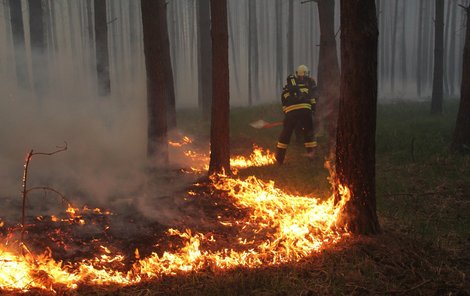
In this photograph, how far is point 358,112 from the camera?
4.47m

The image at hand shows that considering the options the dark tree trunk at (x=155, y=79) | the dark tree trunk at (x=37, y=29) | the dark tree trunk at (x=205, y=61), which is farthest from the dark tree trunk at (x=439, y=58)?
the dark tree trunk at (x=37, y=29)

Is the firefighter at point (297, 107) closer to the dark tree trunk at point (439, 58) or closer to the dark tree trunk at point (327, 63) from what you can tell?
the dark tree trunk at point (327, 63)

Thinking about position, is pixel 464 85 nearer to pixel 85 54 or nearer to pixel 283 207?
pixel 283 207

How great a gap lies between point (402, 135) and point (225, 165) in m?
6.08

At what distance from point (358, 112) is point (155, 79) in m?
5.01

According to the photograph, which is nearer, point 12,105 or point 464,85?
point 464,85

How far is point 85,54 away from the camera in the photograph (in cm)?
4859

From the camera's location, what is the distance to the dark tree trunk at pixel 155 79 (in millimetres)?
8031

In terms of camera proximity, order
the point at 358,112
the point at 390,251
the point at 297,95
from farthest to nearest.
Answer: the point at 297,95, the point at 358,112, the point at 390,251

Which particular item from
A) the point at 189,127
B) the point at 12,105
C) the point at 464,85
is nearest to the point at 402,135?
the point at 464,85

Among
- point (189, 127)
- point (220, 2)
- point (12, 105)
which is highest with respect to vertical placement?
point (220, 2)

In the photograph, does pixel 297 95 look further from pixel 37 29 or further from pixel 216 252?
pixel 37 29

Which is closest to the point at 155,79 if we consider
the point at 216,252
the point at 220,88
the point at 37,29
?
the point at 220,88

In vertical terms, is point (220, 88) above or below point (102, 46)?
below
